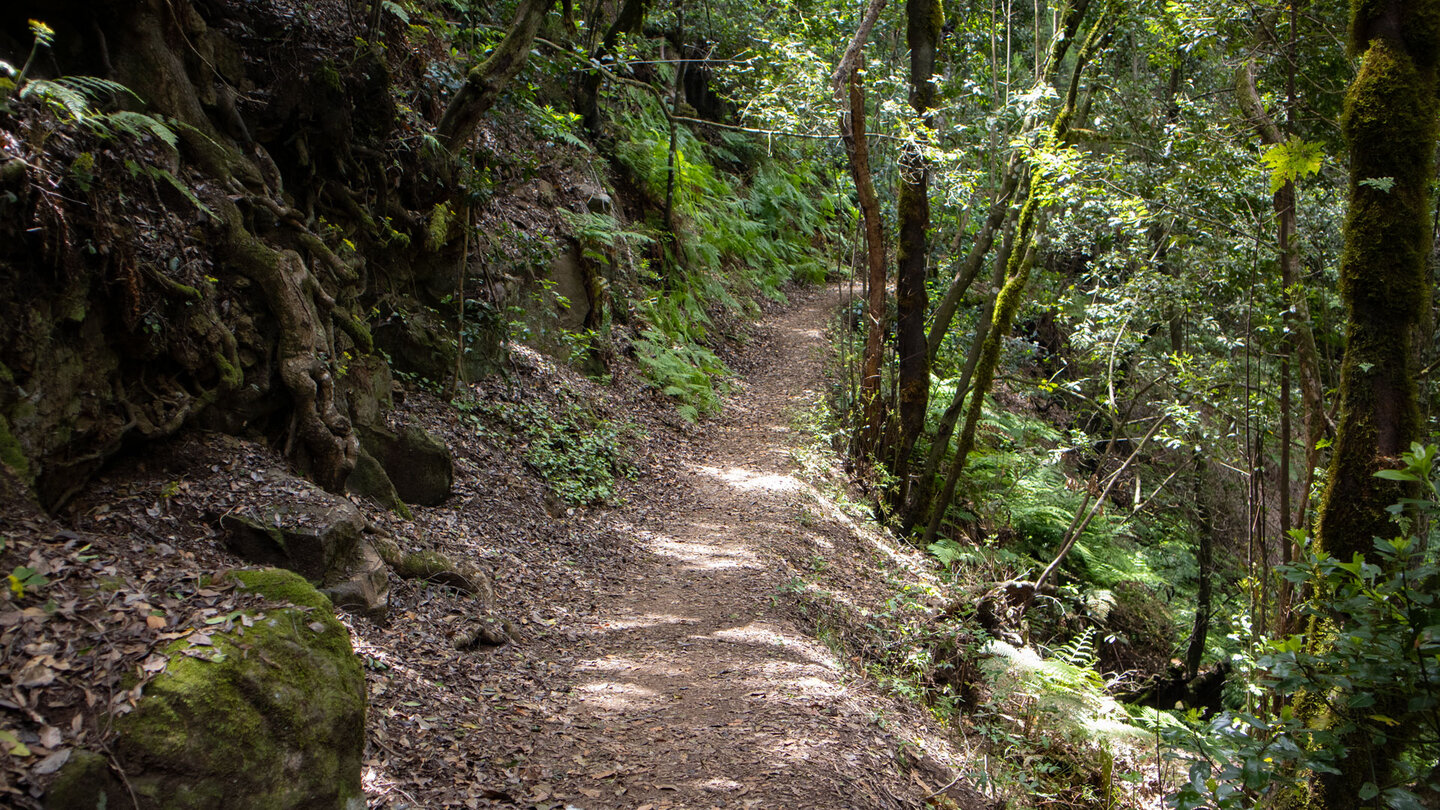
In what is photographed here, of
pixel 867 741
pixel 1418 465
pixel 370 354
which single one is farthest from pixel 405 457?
pixel 1418 465

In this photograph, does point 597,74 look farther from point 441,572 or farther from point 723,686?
point 723,686

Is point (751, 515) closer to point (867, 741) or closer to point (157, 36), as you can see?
point (867, 741)

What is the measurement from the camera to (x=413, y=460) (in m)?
7.19

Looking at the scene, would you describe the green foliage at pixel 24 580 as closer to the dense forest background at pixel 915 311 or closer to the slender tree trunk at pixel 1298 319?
the dense forest background at pixel 915 311

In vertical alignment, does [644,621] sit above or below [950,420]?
below

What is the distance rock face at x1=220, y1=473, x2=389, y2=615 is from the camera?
458cm

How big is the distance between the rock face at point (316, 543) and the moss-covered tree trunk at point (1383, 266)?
18.3ft

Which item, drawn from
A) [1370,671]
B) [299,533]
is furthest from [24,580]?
[1370,671]

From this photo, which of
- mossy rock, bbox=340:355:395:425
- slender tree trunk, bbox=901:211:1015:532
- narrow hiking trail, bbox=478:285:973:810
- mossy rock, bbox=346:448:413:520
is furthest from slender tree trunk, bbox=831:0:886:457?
mossy rock, bbox=346:448:413:520

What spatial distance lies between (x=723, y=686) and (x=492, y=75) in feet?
21.1

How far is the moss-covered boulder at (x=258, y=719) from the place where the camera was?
2828 millimetres

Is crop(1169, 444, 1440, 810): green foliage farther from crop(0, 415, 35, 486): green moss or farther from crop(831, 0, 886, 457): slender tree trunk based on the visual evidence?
crop(831, 0, 886, 457): slender tree trunk

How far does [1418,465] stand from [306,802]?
Answer: 460 cm

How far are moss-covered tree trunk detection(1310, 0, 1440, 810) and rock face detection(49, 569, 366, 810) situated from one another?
4859mm
